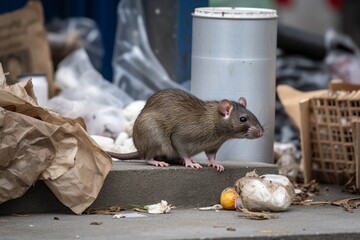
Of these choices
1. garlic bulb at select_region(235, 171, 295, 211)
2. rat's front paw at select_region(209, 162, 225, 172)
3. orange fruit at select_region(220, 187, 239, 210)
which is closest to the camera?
garlic bulb at select_region(235, 171, 295, 211)

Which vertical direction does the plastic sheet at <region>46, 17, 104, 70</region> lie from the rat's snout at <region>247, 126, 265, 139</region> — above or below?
above

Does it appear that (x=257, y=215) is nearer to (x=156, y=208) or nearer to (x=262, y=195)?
(x=262, y=195)

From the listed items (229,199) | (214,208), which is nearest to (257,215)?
(229,199)

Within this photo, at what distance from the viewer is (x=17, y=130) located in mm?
6285

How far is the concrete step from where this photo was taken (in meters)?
6.55

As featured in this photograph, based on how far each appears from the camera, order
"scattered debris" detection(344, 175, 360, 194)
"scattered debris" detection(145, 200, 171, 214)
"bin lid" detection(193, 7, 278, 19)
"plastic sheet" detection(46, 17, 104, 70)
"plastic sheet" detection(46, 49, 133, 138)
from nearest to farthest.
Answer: "scattered debris" detection(145, 200, 171, 214) < "bin lid" detection(193, 7, 278, 19) < "scattered debris" detection(344, 175, 360, 194) < "plastic sheet" detection(46, 49, 133, 138) < "plastic sheet" detection(46, 17, 104, 70)

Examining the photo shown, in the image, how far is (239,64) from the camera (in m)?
7.42

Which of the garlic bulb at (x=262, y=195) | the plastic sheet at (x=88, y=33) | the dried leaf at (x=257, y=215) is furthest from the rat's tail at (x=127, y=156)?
the plastic sheet at (x=88, y=33)

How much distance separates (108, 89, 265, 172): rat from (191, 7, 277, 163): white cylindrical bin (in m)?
0.39

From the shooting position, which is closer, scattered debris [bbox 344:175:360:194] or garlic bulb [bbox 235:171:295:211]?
garlic bulb [bbox 235:171:295:211]

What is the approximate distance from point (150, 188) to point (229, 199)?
0.51 meters

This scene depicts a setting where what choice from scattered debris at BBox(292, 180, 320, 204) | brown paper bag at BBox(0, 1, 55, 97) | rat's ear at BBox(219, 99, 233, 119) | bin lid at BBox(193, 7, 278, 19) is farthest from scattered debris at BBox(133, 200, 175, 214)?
brown paper bag at BBox(0, 1, 55, 97)

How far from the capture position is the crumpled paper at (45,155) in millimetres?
6281

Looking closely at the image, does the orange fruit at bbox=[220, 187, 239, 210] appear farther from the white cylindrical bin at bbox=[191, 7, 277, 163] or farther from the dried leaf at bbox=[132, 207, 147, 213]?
the white cylindrical bin at bbox=[191, 7, 277, 163]
